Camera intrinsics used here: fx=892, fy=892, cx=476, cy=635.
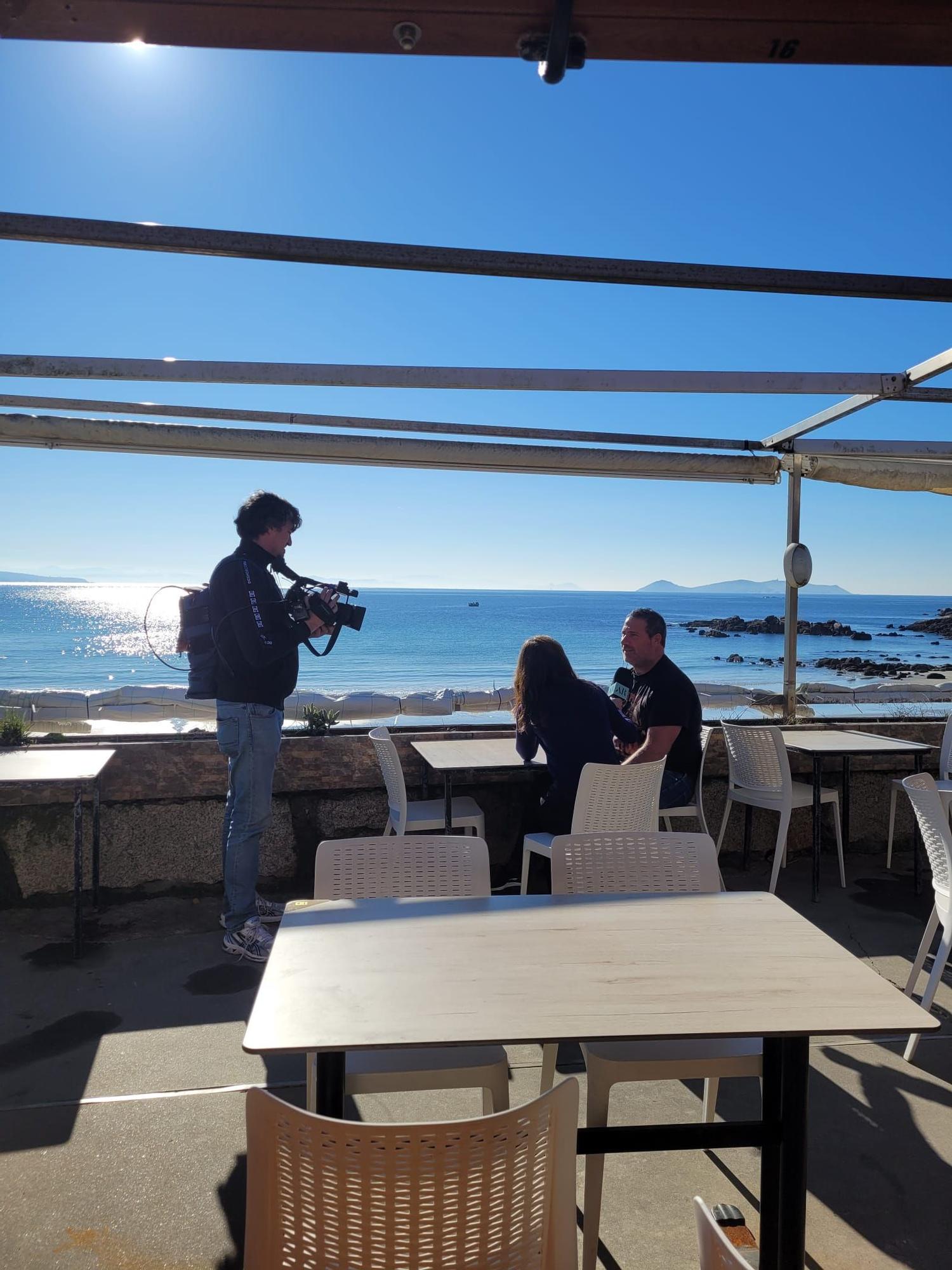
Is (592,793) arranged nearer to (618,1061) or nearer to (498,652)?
(618,1061)

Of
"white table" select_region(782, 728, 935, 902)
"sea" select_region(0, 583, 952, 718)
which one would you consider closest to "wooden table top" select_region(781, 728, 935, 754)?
"white table" select_region(782, 728, 935, 902)

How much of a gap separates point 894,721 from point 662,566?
61.2 meters

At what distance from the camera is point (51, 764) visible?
11.8 feet

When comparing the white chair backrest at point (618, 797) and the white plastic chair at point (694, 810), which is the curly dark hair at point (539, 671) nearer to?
the white chair backrest at point (618, 797)

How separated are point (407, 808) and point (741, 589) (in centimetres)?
12657

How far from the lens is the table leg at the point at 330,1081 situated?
4.75 feet

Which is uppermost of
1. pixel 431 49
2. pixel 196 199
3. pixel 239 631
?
pixel 196 199

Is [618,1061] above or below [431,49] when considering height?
below

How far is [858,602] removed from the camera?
94250mm

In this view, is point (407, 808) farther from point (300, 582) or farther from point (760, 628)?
point (760, 628)

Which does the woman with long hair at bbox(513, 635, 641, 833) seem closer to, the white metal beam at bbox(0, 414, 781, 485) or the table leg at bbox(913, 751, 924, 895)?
the white metal beam at bbox(0, 414, 781, 485)

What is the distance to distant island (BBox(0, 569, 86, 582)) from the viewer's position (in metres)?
138

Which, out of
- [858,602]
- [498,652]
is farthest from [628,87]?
[858,602]

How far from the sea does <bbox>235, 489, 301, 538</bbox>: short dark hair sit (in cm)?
40
